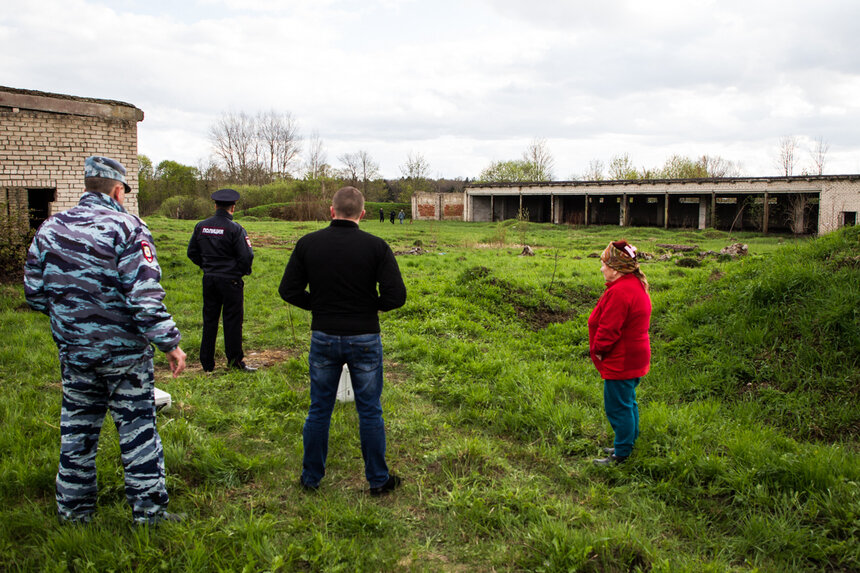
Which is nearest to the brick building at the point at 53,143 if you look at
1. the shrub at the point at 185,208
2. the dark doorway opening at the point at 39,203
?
the dark doorway opening at the point at 39,203

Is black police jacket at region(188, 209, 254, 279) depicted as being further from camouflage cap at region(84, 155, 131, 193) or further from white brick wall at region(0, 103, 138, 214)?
white brick wall at region(0, 103, 138, 214)

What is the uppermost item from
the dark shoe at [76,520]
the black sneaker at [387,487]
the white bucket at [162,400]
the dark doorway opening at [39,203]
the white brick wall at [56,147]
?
the white brick wall at [56,147]

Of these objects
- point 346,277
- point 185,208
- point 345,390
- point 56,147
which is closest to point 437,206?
point 185,208

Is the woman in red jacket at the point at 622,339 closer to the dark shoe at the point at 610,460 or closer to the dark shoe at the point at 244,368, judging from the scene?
the dark shoe at the point at 610,460

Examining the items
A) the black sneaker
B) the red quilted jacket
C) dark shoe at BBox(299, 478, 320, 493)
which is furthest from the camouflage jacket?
the red quilted jacket

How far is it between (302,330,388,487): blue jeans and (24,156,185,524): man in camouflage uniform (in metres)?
0.86

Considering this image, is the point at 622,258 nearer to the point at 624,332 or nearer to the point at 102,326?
the point at 624,332

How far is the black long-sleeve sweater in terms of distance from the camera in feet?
11.3

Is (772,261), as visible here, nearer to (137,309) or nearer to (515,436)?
(515,436)

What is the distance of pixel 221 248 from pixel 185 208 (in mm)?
45228

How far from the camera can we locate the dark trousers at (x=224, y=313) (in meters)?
6.23

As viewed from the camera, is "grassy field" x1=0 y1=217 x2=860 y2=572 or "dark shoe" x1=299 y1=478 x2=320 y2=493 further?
"dark shoe" x1=299 y1=478 x2=320 y2=493

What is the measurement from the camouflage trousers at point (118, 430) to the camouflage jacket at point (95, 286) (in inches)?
4.6

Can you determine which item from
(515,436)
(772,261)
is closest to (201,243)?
(515,436)
